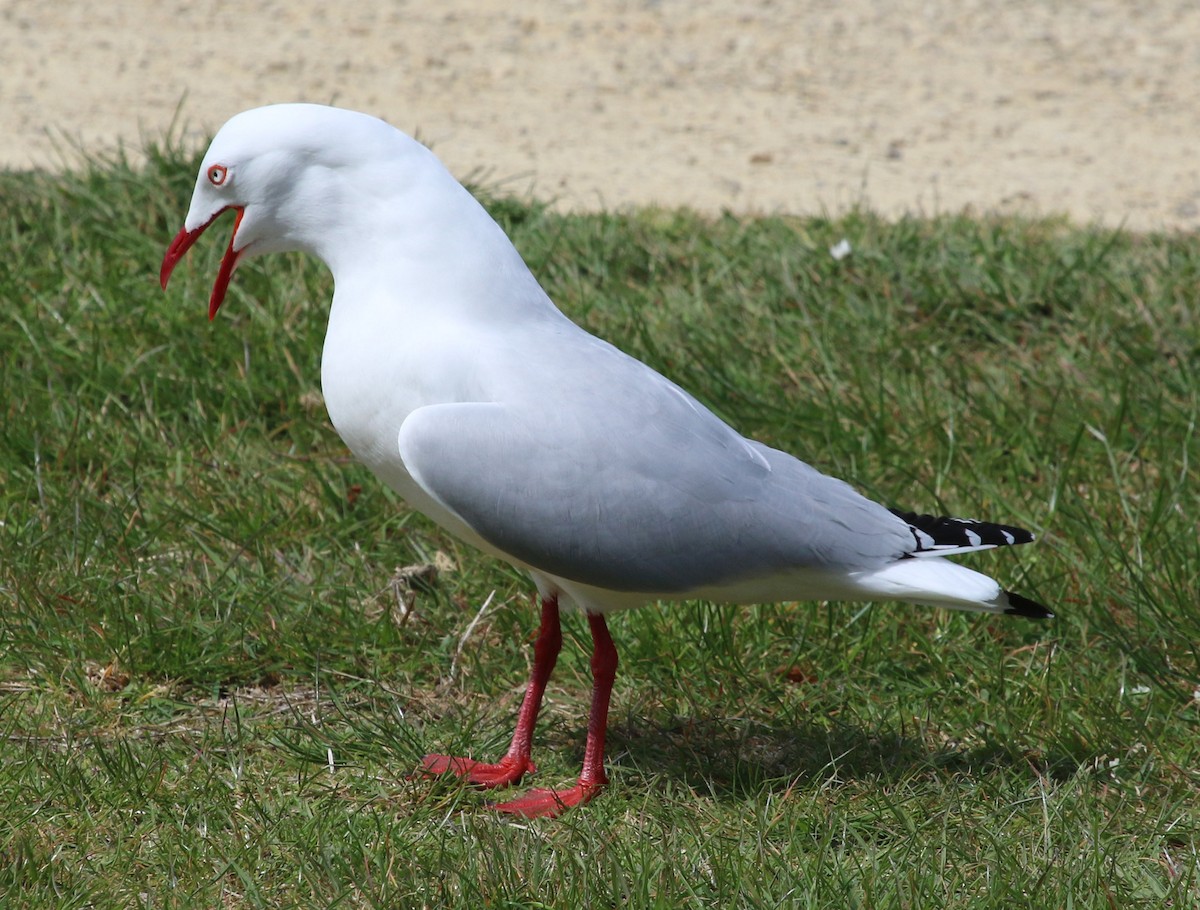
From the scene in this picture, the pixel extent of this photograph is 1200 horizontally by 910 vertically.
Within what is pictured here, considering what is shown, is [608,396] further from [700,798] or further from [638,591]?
[700,798]

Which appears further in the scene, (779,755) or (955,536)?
(779,755)

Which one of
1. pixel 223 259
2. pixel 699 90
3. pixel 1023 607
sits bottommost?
pixel 1023 607

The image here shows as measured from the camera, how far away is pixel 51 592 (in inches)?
143

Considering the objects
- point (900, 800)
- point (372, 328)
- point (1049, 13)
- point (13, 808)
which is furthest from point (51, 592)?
point (1049, 13)

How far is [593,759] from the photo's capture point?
3.21 m

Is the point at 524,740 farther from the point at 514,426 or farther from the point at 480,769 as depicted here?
the point at 514,426

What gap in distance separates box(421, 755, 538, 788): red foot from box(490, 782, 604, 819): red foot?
0.19 ft

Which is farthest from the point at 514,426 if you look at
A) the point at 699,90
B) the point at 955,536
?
the point at 699,90

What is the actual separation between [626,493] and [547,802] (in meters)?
0.69

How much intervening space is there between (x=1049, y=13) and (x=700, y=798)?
257 inches

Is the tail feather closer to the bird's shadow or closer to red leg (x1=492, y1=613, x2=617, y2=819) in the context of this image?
the bird's shadow

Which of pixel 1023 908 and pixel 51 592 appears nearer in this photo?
pixel 1023 908

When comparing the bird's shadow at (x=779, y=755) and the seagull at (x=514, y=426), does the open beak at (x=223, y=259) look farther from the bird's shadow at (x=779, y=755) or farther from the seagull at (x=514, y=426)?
the bird's shadow at (x=779, y=755)

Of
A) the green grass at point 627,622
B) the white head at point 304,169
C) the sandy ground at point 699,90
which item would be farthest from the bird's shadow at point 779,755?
the sandy ground at point 699,90
